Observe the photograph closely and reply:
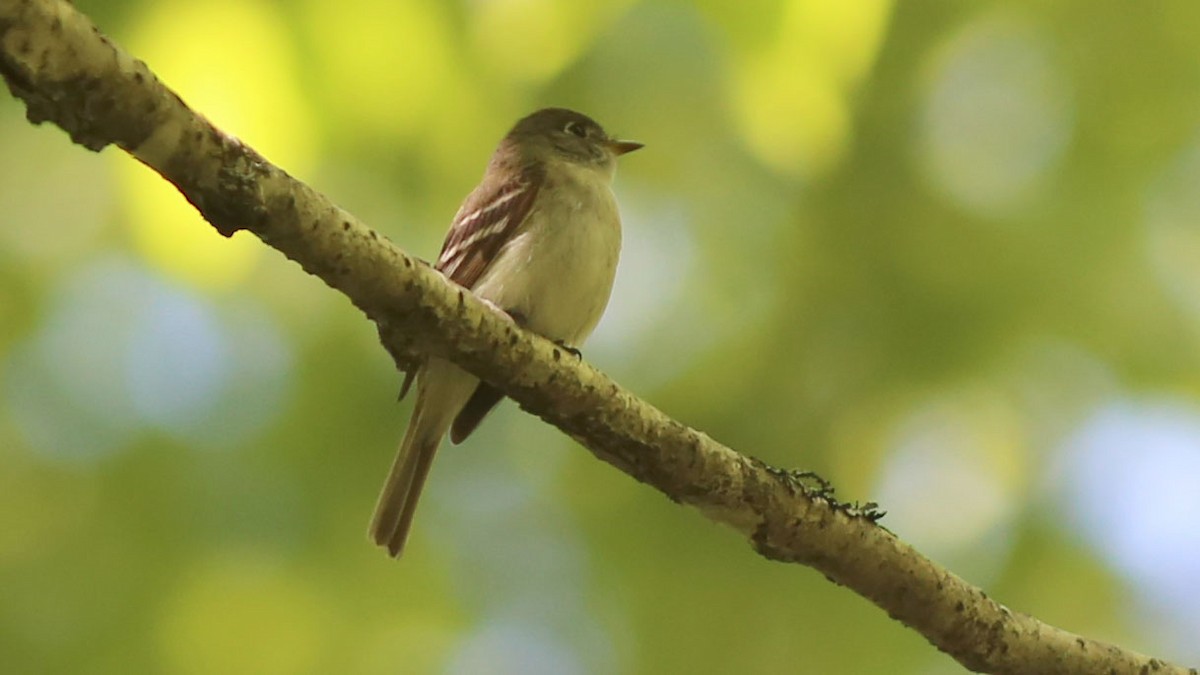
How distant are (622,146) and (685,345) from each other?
2.27 feet

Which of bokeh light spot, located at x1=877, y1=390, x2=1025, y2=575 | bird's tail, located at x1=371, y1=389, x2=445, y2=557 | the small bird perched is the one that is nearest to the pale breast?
the small bird perched

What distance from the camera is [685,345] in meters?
4.50

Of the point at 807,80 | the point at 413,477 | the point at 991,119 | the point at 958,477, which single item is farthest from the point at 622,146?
the point at 958,477

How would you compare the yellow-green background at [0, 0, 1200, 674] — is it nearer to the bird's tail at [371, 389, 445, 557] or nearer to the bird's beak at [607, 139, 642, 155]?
the bird's beak at [607, 139, 642, 155]

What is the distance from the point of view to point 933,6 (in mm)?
4457

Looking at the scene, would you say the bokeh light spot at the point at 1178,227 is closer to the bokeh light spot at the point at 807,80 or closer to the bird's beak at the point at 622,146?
the bokeh light spot at the point at 807,80

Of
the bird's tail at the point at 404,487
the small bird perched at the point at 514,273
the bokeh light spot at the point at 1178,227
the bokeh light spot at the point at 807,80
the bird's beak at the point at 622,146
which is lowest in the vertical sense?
the bird's tail at the point at 404,487

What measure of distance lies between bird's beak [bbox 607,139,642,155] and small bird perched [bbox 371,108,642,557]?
372 millimetres

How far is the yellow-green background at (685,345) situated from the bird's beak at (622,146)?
0.65 ft

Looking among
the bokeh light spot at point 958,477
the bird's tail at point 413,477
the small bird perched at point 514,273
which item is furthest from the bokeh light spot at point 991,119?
the bird's tail at point 413,477

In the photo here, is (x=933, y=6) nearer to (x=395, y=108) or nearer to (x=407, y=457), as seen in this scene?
(x=395, y=108)

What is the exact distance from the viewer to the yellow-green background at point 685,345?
168 inches

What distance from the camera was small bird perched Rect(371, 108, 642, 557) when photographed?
3906 millimetres

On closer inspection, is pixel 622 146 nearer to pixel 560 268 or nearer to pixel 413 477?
pixel 560 268
